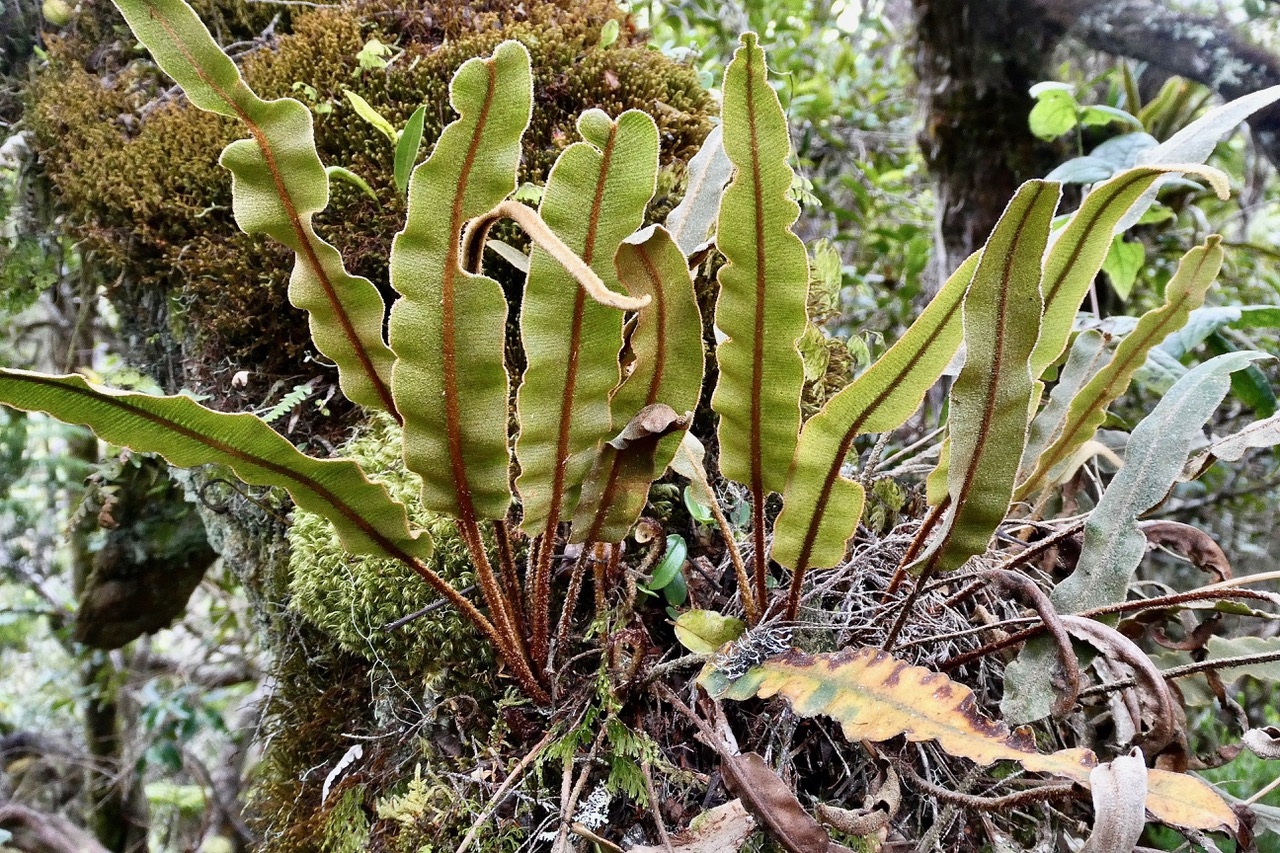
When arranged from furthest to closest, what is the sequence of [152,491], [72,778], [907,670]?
1. [72,778]
2. [152,491]
3. [907,670]

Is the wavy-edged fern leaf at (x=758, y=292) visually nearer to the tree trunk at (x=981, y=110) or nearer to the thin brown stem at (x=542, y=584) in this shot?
the thin brown stem at (x=542, y=584)

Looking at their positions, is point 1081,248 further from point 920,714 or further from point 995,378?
point 920,714

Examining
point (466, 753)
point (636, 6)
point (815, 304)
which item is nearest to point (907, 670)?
point (466, 753)

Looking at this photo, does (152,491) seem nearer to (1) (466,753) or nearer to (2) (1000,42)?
(1) (466,753)

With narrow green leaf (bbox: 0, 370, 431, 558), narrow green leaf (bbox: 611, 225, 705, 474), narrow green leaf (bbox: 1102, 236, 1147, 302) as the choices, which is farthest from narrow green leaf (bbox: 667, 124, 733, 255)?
narrow green leaf (bbox: 1102, 236, 1147, 302)

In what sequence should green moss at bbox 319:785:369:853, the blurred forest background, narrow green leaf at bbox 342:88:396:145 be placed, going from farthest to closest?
the blurred forest background < narrow green leaf at bbox 342:88:396:145 < green moss at bbox 319:785:369:853

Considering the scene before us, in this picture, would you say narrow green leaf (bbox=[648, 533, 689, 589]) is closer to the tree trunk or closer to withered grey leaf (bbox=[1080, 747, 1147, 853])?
withered grey leaf (bbox=[1080, 747, 1147, 853])

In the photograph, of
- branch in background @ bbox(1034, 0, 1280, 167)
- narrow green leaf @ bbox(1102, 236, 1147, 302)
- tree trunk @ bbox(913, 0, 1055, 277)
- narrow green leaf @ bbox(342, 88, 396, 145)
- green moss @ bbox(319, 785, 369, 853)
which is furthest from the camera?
tree trunk @ bbox(913, 0, 1055, 277)
